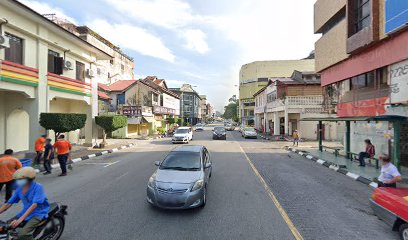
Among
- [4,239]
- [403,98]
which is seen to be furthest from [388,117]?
[4,239]

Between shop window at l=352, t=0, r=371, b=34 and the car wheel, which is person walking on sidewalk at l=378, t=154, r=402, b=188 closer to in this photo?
the car wheel

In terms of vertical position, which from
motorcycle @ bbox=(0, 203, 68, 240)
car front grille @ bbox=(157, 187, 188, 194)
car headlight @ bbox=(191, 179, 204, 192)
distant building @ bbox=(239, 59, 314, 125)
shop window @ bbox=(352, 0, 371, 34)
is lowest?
motorcycle @ bbox=(0, 203, 68, 240)

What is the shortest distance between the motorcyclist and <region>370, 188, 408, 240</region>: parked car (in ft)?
22.7

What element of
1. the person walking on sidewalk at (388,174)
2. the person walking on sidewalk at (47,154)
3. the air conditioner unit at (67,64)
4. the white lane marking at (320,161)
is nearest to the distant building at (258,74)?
the white lane marking at (320,161)

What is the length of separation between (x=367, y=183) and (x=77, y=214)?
414 inches

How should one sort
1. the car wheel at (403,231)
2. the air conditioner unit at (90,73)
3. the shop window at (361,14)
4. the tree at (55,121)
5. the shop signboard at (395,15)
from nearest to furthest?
1. the car wheel at (403,231)
2. the shop signboard at (395,15)
3. the tree at (55,121)
4. the shop window at (361,14)
5. the air conditioner unit at (90,73)

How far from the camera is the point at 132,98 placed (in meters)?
37.8

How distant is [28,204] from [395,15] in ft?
50.2

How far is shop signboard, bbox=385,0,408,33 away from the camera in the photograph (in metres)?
11.0

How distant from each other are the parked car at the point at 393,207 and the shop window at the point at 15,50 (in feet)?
53.4

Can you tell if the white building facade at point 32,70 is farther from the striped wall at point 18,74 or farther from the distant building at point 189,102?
the distant building at point 189,102

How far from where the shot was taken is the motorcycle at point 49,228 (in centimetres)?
421

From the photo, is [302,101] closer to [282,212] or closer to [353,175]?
[353,175]

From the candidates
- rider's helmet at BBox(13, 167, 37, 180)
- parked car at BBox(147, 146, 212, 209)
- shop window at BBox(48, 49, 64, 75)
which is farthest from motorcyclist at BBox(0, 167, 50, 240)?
shop window at BBox(48, 49, 64, 75)
